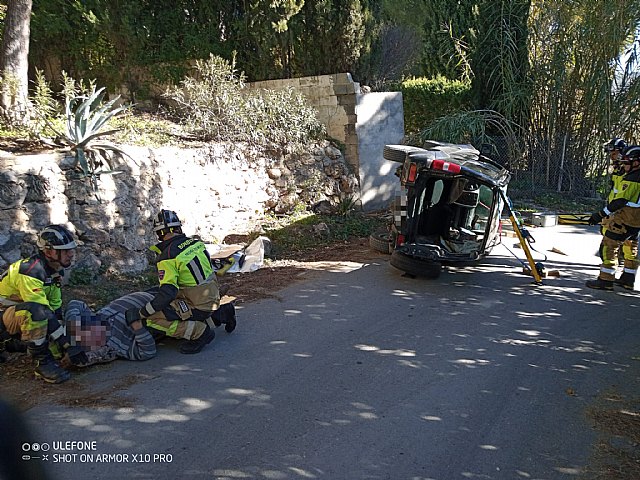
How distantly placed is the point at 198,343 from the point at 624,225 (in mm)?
5897

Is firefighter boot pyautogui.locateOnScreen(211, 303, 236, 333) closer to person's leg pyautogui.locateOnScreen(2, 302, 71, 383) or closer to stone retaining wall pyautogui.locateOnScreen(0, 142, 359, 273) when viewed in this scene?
person's leg pyautogui.locateOnScreen(2, 302, 71, 383)

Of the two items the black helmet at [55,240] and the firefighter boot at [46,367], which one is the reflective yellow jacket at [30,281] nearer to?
the black helmet at [55,240]

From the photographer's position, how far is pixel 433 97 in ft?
52.2

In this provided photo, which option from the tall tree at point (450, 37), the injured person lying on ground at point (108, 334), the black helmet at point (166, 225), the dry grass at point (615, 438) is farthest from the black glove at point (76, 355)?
the tall tree at point (450, 37)

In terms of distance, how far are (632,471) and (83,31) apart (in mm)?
14144

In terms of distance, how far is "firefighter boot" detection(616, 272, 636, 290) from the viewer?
25.3ft

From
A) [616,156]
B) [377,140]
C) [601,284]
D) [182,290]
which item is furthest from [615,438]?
[377,140]

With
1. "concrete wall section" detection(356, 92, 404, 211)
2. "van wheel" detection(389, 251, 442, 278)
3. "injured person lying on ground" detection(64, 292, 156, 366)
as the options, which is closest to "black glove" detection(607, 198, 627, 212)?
"van wheel" detection(389, 251, 442, 278)

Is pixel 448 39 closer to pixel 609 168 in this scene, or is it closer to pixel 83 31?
pixel 609 168

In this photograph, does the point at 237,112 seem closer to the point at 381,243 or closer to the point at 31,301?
the point at 381,243

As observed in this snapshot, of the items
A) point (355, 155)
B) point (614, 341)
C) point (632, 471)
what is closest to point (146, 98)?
point (355, 155)

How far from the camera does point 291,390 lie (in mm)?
4652

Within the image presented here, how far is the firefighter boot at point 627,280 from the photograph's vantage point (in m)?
7.72

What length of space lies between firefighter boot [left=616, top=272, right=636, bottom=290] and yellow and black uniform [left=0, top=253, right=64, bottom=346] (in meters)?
7.07
